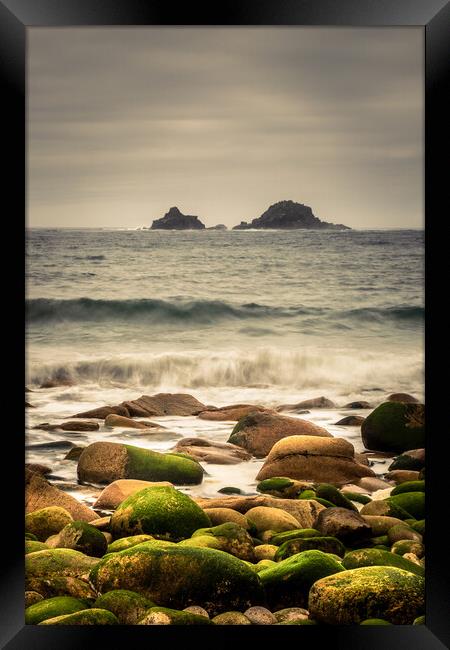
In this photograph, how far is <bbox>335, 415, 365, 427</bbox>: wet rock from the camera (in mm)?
3747

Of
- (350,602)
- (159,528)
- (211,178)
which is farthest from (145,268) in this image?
(350,602)

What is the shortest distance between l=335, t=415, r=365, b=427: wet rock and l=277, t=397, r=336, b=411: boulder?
82 millimetres

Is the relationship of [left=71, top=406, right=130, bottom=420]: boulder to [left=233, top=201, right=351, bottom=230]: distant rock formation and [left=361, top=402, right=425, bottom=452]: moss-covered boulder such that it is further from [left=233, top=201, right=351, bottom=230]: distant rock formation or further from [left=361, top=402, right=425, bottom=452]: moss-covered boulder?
[left=361, top=402, right=425, bottom=452]: moss-covered boulder

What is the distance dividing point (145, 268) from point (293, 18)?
1.48m

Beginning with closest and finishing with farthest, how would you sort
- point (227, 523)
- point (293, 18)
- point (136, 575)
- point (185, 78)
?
point (293, 18), point (136, 575), point (227, 523), point (185, 78)

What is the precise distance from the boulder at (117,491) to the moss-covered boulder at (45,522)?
0.17 m

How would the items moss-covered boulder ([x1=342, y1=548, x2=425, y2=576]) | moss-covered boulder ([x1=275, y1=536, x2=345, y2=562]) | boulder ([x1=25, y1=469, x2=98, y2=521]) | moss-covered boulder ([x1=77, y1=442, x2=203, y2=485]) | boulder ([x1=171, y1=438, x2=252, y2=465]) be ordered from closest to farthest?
1. moss-covered boulder ([x1=342, y1=548, x2=425, y2=576])
2. moss-covered boulder ([x1=275, y1=536, x2=345, y2=562])
3. boulder ([x1=25, y1=469, x2=98, y2=521])
4. moss-covered boulder ([x1=77, y1=442, x2=203, y2=485])
5. boulder ([x1=171, y1=438, x2=252, y2=465])

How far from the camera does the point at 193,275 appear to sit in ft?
12.8

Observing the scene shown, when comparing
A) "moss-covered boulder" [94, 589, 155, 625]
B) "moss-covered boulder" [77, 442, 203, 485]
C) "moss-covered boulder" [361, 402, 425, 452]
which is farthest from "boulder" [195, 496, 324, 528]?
"moss-covered boulder" [94, 589, 155, 625]

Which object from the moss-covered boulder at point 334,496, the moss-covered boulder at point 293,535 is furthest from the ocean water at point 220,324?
the moss-covered boulder at point 293,535

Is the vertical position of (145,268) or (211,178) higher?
(211,178)

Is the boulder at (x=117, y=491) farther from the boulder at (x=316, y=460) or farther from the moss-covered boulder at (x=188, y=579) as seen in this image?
the boulder at (x=316, y=460)
